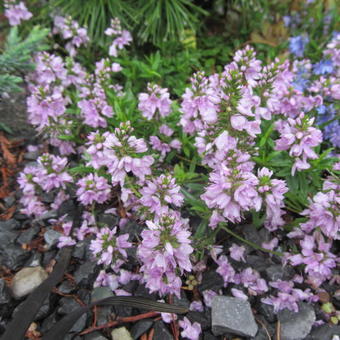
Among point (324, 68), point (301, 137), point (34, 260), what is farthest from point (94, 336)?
point (324, 68)

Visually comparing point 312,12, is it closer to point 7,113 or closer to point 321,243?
point 321,243

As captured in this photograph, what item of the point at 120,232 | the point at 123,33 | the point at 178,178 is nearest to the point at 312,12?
the point at 123,33

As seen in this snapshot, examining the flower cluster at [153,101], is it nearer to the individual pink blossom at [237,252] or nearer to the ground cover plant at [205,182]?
the ground cover plant at [205,182]

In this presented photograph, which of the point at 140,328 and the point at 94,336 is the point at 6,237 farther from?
the point at 140,328

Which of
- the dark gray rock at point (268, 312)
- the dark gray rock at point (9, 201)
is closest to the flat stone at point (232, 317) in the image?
the dark gray rock at point (268, 312)

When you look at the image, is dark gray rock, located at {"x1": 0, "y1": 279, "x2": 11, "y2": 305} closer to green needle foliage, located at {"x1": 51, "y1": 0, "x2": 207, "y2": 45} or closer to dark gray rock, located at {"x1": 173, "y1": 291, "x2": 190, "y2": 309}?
dark gray rock, located at {"x1": 173, "y1": 291, "x2": 190, "y2": 309}
